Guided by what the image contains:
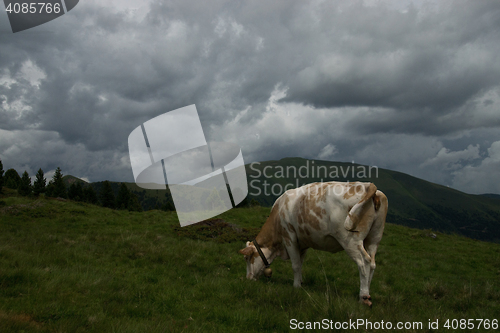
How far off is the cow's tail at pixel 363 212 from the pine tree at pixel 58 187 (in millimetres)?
69709

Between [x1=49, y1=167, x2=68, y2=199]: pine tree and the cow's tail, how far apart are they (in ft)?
229

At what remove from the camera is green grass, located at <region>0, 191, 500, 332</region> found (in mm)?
4219

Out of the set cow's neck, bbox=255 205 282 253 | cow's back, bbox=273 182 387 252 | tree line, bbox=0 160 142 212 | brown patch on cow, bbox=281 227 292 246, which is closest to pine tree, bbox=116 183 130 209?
tree line, bbox=0 160 142 212

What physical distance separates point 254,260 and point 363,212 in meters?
3.38

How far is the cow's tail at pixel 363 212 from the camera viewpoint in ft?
18.5

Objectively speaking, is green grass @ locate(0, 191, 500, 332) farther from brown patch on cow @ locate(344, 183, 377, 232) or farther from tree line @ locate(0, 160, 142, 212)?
tree line @ locate(0, 160, 142, 212)

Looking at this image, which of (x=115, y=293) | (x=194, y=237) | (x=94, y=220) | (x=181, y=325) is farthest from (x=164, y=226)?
(x=181, y=325)

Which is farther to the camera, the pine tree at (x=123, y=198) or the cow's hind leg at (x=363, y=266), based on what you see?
the pine tree at (x=123, y=198)

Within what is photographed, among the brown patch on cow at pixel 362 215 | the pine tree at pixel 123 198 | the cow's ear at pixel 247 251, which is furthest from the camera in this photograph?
the pine tree at pixel 123 198

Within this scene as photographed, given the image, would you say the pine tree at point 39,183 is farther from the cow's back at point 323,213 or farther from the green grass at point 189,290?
the cow's back at point 323,213

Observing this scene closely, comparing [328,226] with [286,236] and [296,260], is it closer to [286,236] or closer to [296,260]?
[286,236]

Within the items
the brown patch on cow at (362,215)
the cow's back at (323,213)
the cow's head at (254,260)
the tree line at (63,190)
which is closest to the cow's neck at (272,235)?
the cow's head at (254,260)

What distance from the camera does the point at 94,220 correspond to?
16484mm

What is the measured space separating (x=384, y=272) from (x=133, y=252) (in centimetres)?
866
